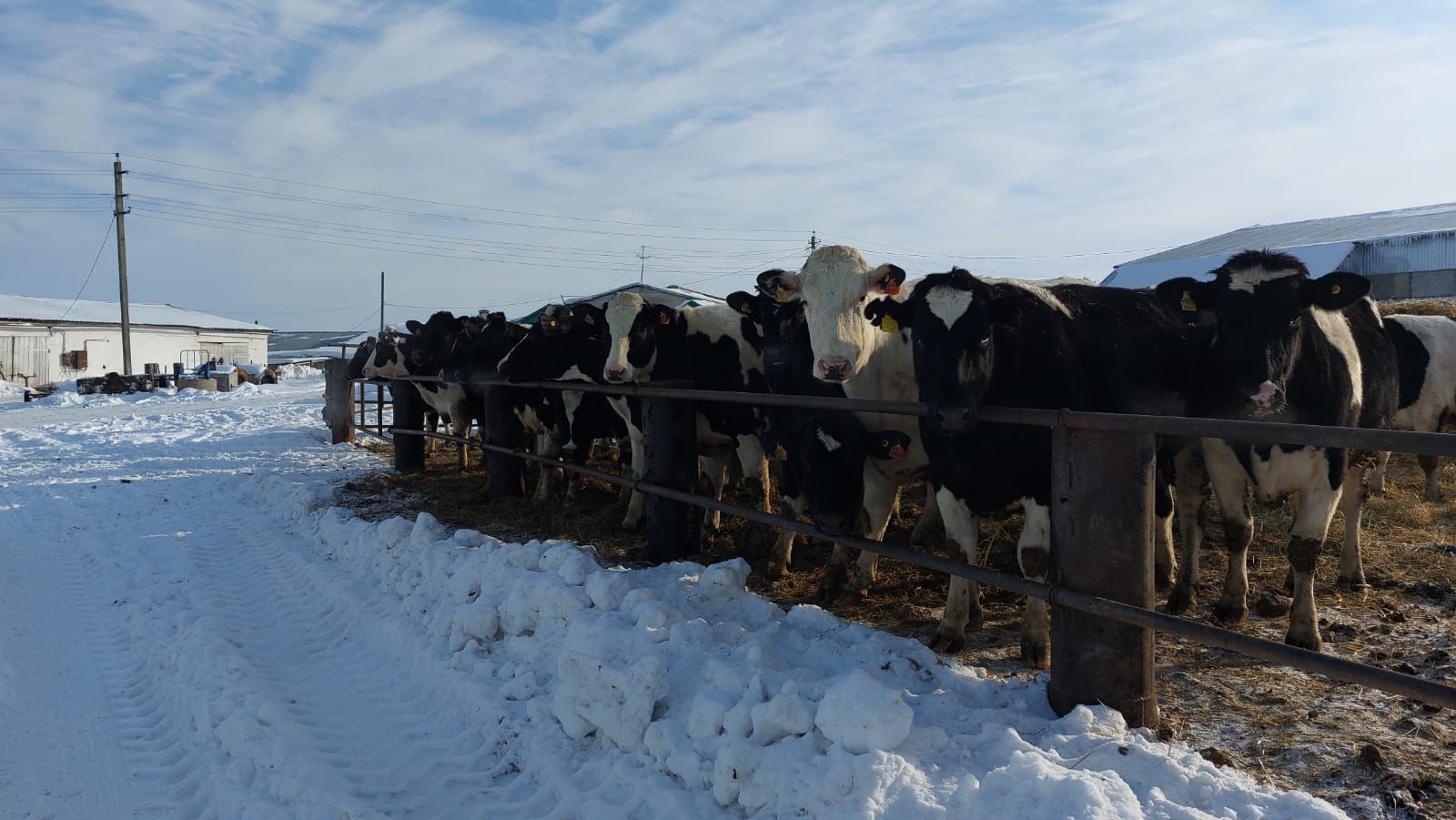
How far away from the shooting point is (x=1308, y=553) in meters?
5.08

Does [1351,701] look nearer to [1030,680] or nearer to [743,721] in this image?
[1030,680]

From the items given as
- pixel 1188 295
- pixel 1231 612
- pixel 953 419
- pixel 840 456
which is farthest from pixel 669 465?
pixel 1231 612

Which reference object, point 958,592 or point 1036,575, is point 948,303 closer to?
point 1036,575

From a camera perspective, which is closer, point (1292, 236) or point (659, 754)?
point (659, 754)

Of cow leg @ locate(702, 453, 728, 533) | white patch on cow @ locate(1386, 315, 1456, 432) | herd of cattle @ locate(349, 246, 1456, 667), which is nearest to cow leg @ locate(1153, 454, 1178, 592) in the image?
herd of cattle @ locate(349, 246, 1456, 667)

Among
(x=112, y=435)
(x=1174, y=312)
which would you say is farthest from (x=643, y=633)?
(x=112, y=435)

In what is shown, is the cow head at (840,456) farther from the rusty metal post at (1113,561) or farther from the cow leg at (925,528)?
the rusty metal post at (1113,561)

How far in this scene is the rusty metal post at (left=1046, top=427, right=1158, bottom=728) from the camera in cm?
352

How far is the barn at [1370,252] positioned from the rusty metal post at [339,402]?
28.0m

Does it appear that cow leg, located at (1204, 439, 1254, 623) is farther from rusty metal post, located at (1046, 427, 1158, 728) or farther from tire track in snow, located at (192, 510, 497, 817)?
tire track in snow, located at (192, 510, 497, 817)

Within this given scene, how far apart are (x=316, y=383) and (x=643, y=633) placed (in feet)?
136

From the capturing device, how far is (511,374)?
10.1m

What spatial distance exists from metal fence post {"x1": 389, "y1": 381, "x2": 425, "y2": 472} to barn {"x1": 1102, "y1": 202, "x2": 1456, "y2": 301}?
92.8 ft

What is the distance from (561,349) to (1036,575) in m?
7.14
